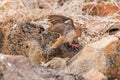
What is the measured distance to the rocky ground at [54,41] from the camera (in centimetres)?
414

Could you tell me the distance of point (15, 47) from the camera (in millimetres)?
5773

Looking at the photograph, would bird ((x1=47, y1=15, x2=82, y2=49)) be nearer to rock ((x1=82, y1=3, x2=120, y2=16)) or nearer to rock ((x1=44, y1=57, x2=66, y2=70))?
rock ((x1=44, y1=57, x2=66, y2=70))

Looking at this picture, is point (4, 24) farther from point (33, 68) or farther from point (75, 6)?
point (33, 68)

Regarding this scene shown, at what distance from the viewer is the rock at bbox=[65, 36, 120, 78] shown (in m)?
4.88

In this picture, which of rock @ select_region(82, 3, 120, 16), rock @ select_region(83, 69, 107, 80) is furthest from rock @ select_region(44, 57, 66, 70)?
rock @ select_region(82, 3, 120, 16)

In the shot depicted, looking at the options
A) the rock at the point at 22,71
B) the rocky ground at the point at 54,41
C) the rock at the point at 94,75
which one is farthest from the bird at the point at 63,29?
the rock at the point at 22,71

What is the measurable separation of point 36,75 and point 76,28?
6.70 feet

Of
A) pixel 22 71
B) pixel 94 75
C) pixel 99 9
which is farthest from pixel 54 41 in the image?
pixel 22 71

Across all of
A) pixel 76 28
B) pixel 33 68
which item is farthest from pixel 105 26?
pixel 33 68

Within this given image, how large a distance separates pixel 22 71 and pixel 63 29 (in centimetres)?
187

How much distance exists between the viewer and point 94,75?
4.48 metres

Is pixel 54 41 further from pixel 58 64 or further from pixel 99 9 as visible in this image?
pixel 99 9

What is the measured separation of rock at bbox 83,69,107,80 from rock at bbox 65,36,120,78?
0.86 ft

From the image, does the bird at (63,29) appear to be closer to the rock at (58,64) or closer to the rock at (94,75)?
the rock at (58,64)
